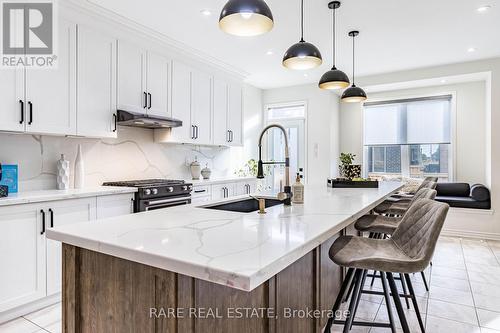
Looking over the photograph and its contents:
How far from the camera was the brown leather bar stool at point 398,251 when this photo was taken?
1.44 m

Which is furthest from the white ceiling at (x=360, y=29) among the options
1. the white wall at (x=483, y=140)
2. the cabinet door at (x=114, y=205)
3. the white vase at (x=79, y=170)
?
the cabinet door at (x=114, y=205)

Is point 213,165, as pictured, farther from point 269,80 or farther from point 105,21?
point 105,21

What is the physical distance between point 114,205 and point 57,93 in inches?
46.4

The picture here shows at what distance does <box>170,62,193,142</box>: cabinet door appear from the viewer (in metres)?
4.18

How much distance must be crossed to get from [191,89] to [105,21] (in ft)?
4.68

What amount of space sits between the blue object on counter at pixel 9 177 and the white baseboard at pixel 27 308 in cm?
101

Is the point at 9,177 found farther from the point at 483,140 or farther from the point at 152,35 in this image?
the point at 483,140

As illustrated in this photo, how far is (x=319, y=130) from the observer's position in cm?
628

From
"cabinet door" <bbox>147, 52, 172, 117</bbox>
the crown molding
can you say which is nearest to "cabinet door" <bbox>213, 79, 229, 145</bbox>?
the crown molding

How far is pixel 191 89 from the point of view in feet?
14.6

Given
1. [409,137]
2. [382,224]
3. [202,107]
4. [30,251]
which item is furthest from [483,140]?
[30,251]

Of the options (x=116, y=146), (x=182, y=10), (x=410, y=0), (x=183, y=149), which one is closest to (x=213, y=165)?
(x=183, y=149)

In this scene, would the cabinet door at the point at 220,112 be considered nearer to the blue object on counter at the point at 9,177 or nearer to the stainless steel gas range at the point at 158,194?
the stainless steel gas range at the point at 158,194

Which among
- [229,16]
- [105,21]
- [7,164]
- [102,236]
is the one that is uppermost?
[105,21]
